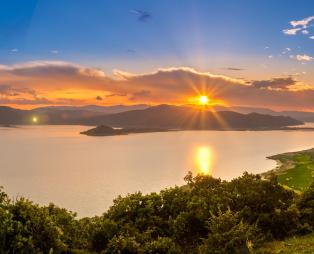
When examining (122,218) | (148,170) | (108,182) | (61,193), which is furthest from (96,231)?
(148,170)

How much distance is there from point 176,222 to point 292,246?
23.2ft

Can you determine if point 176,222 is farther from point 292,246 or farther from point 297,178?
point 297,178

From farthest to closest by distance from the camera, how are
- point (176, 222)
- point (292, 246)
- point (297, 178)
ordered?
1. point (297, 178)
2. point (176, 222)
3. point (292, 246)

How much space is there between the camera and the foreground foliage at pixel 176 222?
2125cm

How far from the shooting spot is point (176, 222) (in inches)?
993

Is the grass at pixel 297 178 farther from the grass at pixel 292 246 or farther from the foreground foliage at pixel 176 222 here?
the grass at pixel 292 246

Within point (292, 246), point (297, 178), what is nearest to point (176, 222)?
point (292, 246)

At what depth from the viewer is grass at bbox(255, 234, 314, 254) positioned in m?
22.3

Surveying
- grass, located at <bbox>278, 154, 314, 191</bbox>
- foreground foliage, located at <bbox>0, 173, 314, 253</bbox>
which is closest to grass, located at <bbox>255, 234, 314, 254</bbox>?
foreground foliage, located at <bbox>0, 173, 314, 253</bbox>

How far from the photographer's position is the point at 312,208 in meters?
27.9

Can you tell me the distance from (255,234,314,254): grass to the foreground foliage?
717 mm

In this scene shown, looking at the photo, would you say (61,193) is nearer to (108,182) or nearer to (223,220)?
(108,182)

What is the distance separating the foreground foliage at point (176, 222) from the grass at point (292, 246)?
0.72 metres

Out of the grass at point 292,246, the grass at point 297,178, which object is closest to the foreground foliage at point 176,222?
the grass at point 292,246
